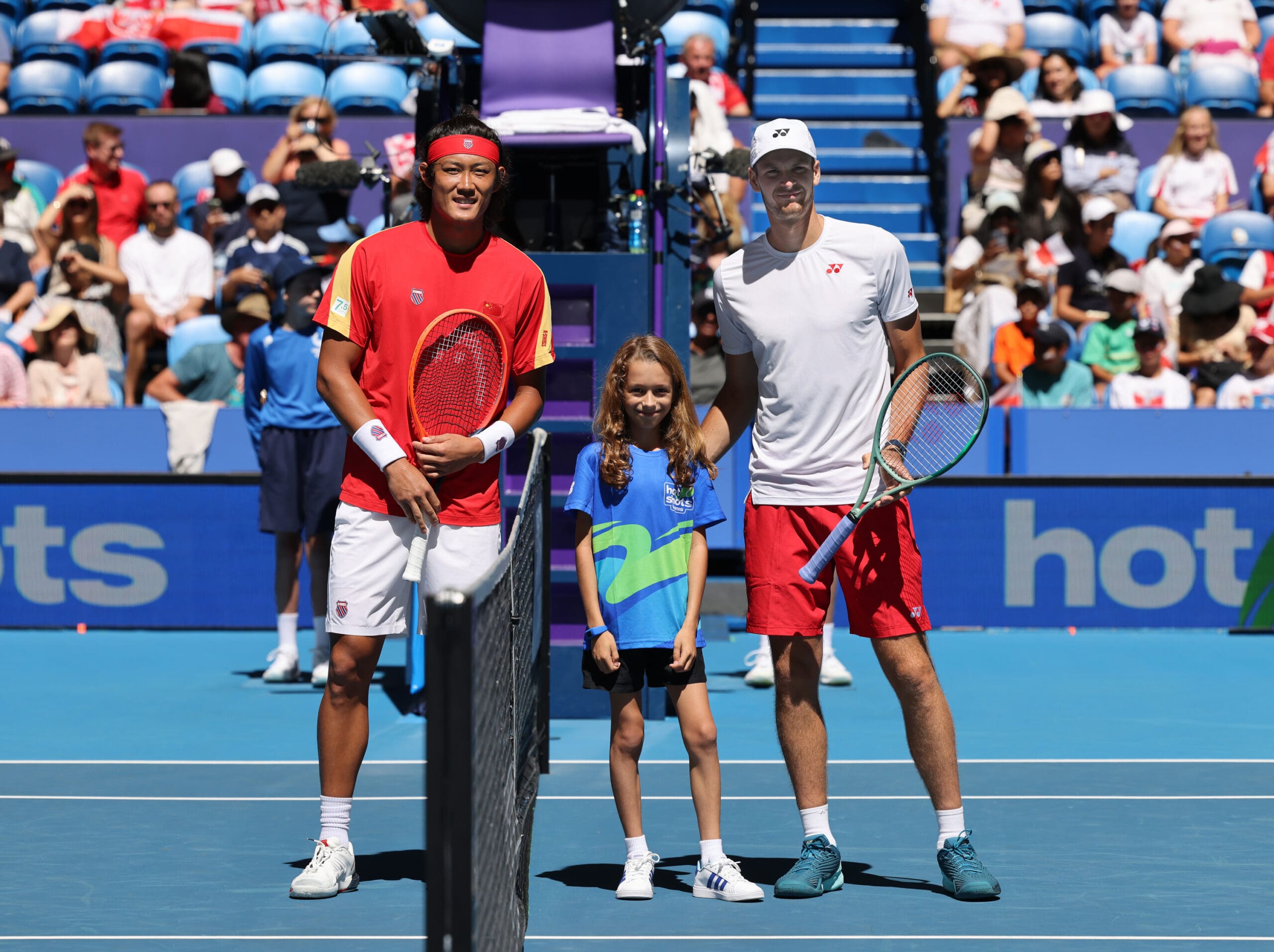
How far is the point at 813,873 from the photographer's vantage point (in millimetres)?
4883

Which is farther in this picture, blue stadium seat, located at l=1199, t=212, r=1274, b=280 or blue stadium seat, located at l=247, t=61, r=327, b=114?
blue stadium seat, located at l=247, t=61, r=327, b=114

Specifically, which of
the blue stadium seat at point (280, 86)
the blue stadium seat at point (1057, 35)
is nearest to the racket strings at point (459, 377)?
the blue stadium seat at point (280, 86)

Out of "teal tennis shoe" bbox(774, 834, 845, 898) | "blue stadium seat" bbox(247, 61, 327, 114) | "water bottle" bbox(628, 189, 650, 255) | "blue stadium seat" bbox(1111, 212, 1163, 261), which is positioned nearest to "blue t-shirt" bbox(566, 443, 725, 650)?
"teal tennis shoe" bbox(774, 834, 845, 898)

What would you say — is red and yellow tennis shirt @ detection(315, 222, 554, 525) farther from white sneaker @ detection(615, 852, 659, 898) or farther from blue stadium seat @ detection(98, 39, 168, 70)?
blue stadium seat @ detection(98, 39, 168, 70)

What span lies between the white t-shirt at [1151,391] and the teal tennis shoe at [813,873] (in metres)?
7.81

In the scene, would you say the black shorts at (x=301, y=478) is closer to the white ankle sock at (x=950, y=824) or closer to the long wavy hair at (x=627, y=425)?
the long wavy hair at (x=627, y=425)

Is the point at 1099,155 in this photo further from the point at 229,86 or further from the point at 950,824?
the point at 950,824

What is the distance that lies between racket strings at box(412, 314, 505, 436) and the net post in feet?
6.38

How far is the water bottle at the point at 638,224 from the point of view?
8.11 meters

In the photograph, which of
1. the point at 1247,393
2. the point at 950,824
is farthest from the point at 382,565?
the point at 1247,393

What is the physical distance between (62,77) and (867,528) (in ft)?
42.6

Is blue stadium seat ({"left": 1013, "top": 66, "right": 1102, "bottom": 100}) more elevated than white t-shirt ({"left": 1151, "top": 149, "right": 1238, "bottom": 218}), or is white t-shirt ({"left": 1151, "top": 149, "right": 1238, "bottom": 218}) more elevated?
blue stadium seat ({"left": 1013, "top": 66, "right": 1102, "bottom": 100})

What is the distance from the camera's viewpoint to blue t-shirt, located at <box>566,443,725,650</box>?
504 centimetres

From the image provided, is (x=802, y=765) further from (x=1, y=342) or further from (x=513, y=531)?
(x=1, y=342)
